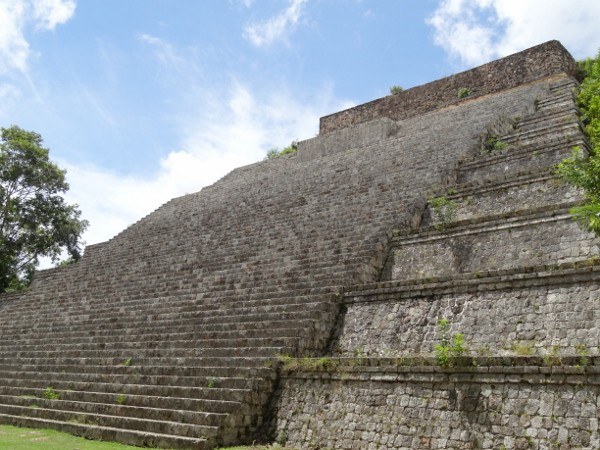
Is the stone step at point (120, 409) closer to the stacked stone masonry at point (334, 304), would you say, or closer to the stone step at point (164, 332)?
the stacked stone masonry at point (334, 304)

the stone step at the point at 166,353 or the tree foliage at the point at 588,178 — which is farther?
the stone step at the point at 166,353

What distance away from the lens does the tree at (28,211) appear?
23.2 m

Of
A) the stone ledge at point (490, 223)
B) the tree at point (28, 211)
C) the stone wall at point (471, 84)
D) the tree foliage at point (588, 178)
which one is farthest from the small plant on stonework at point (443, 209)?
the tree at point (28, 211)

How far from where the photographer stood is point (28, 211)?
24.0 metres

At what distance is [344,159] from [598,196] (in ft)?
38.0

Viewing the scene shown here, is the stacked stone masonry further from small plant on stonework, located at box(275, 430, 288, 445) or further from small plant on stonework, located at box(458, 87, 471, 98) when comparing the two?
small plant on stonework, located at box(458, 87, 471, 98)

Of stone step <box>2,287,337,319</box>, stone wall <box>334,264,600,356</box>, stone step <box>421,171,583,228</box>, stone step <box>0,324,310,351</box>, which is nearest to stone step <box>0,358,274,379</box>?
stone step <box>0,324,310,351</box>

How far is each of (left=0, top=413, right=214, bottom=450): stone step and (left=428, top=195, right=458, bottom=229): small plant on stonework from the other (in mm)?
6061

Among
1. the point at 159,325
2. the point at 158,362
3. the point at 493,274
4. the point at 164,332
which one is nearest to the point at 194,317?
the point at 164,332

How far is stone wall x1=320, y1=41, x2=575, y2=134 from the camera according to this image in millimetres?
20122

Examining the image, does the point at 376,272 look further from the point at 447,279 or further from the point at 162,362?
the point at 162,362

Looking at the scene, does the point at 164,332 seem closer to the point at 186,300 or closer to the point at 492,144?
the point at 186,300

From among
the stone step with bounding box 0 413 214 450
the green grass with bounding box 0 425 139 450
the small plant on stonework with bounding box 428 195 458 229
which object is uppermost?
the small plant on stonework with bounding box 428 195 458 229

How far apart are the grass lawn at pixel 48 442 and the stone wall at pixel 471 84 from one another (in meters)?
18.0
